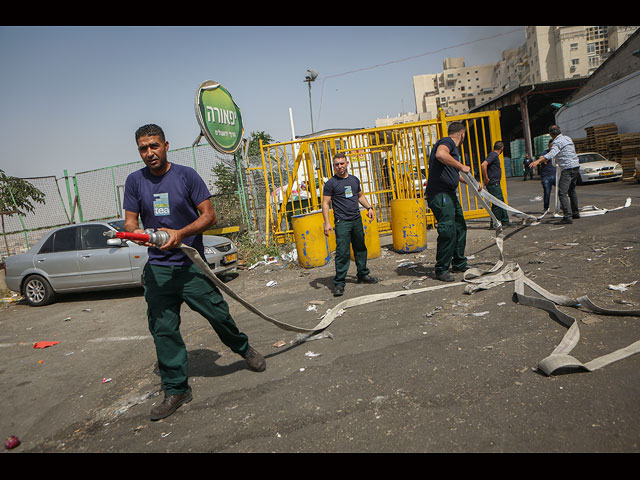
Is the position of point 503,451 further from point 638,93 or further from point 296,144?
point 638,93

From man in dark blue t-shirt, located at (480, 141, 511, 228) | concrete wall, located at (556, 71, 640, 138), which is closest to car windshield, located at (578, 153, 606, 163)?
concrete wall, located at (556, 71, 640, 138)

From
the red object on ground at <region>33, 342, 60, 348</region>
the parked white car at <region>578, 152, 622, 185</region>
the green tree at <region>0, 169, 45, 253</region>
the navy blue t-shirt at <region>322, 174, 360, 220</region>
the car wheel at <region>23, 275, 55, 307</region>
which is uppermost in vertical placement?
the green tree at <region>0, 169, 45, 253</region>

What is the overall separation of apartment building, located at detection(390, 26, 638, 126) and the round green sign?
176ft

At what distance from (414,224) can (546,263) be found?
271cm

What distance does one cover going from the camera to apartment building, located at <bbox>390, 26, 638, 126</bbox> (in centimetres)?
8256

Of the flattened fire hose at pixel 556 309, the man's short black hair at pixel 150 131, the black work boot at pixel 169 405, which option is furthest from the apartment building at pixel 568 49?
the black work boot at pixel 169 405

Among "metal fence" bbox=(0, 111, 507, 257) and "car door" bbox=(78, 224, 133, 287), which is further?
"metal fence" bbox=(0, 111, 507, 257)

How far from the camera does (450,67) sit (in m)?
142

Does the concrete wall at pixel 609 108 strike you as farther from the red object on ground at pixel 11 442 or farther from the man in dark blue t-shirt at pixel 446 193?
→ the red object on ground at pixel 11 442

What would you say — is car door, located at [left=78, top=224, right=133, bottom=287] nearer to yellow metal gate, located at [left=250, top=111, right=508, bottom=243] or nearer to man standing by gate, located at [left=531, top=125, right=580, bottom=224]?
yellow metal gate, located at [left=250, top=111, right=508, bottom=243]

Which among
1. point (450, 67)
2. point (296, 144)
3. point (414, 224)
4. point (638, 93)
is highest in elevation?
point (450, 67)

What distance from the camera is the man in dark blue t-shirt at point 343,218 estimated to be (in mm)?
5941

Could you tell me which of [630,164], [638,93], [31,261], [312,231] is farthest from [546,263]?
[638,93]

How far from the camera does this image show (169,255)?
3.17 meters
